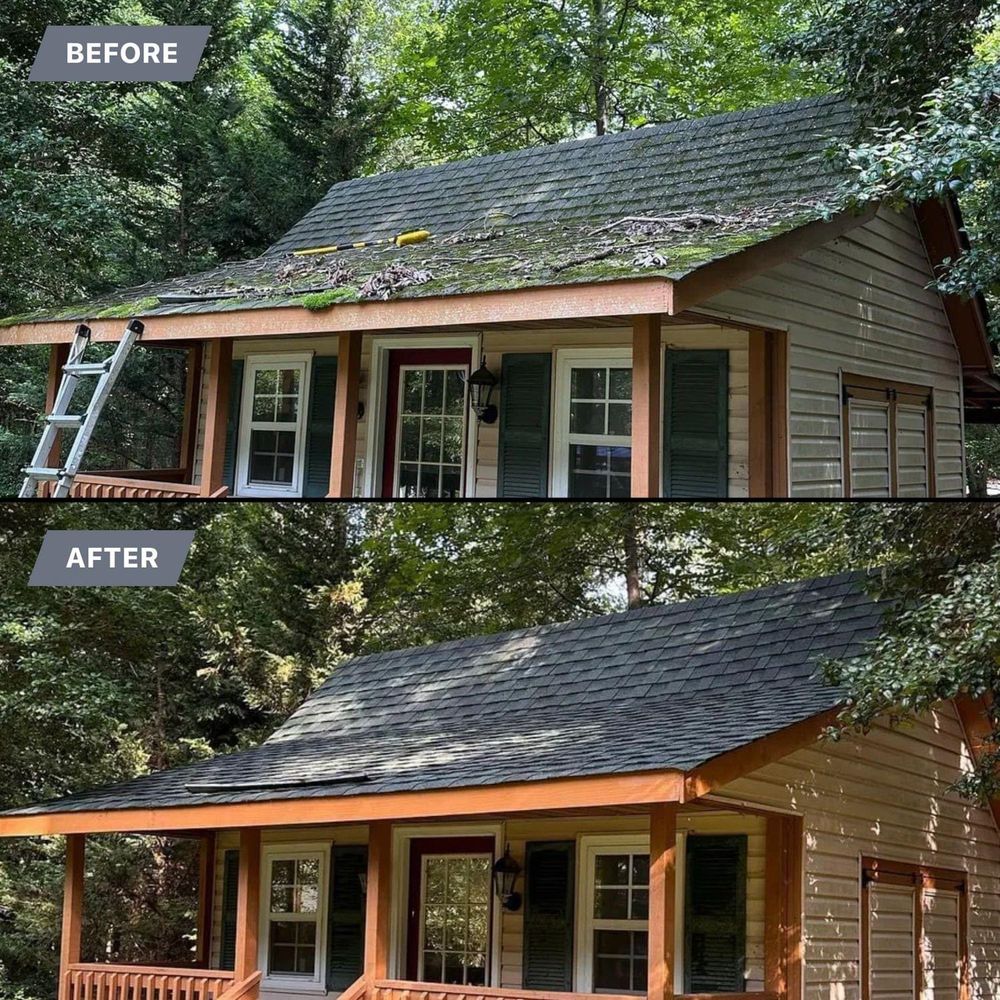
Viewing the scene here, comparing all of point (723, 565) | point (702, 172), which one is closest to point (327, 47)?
point (723, 565)

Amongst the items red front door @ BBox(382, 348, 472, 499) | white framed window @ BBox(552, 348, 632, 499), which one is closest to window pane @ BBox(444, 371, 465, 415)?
red front door @ BBox(382, 348, 472, 499)

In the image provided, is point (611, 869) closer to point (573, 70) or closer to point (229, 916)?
point (229, 916)

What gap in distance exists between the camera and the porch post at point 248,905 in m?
8.77

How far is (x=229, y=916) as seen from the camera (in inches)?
442

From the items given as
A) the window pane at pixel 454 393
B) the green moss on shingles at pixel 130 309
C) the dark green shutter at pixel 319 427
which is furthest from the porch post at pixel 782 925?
the green moss on shingles at pixel 130 309

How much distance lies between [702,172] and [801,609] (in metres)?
4.03

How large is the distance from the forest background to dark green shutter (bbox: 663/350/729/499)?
1.71 meters

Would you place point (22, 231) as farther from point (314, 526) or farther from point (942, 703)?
point (942, 703)

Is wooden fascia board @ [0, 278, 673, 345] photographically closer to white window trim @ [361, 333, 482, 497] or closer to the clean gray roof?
white window trim @ [361, 333, 482, 497]

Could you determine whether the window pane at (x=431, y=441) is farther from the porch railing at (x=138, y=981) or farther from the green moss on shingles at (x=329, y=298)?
the porch railing at (x=138, y=981)

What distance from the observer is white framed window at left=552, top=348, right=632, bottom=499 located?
396 inches

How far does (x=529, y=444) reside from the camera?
1070cm

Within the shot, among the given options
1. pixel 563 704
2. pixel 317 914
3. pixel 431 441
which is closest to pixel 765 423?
pixel 563 704

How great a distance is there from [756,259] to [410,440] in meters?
4.39
